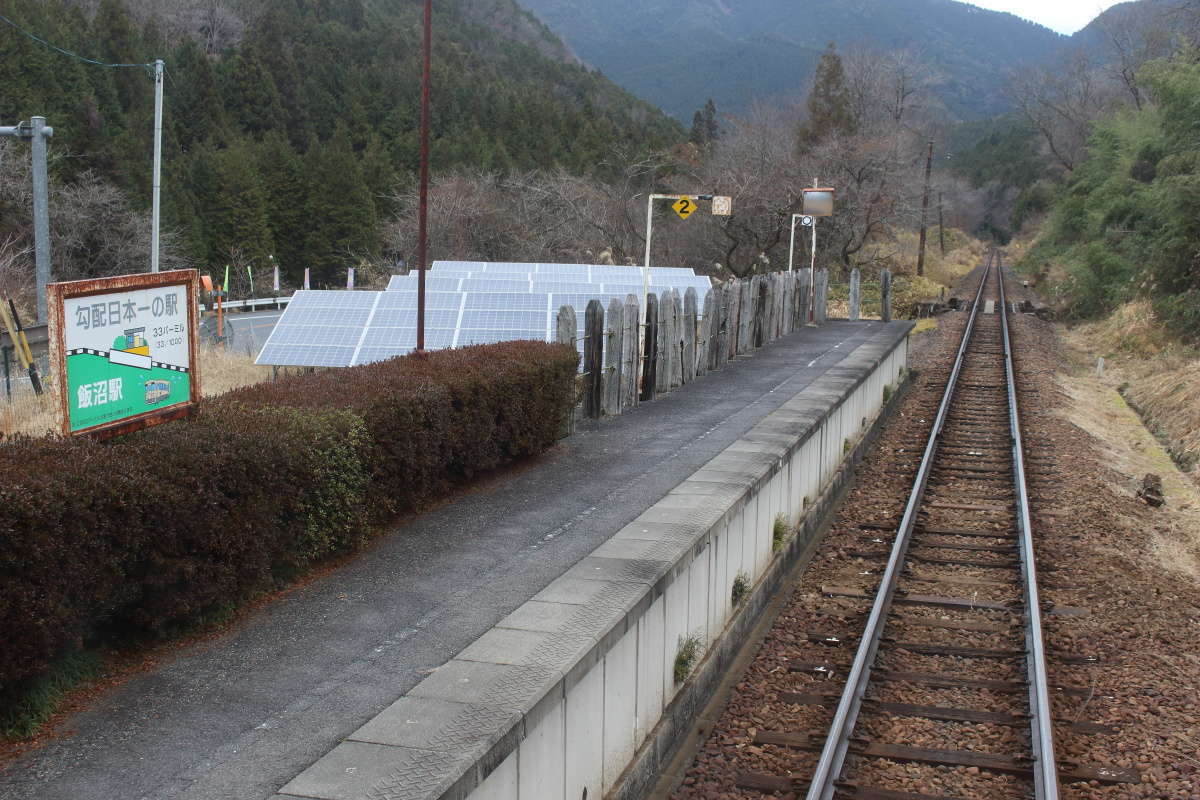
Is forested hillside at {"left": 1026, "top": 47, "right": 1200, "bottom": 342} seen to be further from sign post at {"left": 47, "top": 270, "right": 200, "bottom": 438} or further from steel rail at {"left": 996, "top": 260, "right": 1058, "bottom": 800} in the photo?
sign post at {"left": 47, "top": 270, "right": 200, "bottom": 438}

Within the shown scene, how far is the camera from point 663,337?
14984 mm

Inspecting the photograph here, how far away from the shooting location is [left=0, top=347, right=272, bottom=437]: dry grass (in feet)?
45.7

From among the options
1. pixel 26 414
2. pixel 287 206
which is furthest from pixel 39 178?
pixel 287 206

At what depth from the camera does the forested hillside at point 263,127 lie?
156ft

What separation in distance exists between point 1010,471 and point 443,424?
31.1ft

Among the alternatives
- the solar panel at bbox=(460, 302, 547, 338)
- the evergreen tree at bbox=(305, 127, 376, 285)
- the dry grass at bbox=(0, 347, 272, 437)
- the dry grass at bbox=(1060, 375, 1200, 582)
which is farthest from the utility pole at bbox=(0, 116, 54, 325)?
the evergreen tree at bbox=(305, 127, 376, 285)

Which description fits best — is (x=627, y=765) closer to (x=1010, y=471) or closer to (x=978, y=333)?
(x=1010, y=471)

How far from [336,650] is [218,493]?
41.4 inches

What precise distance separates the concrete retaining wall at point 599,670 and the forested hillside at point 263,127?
3684 cm

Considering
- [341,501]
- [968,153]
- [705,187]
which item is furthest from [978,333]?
[968,153]

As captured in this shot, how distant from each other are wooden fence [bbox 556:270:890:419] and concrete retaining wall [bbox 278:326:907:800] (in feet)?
9.10

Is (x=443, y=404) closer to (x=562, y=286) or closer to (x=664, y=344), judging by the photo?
(x=664, y=344)

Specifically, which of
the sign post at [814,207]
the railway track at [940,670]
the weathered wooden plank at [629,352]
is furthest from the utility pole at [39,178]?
the sign post at [814,207]

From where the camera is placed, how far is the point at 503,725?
4.50 m
